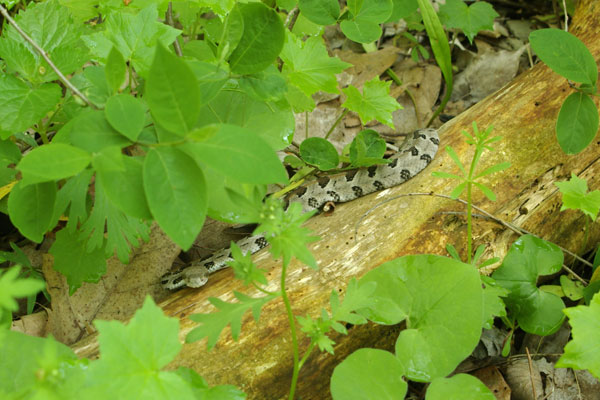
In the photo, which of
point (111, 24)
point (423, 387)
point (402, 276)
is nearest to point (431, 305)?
point (402, 276)

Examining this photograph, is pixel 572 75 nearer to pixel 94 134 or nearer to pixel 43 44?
pixel 94 134

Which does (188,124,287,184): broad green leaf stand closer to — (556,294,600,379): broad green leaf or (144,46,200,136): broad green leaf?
(144,46,200,136): broad green leaf

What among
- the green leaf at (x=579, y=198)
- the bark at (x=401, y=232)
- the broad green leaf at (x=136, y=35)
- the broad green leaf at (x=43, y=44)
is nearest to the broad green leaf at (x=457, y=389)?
the bark at (x=401, y=232)

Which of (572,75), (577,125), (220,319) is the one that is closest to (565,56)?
(572,75)

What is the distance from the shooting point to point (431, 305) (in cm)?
296

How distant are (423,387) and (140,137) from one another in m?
2.46

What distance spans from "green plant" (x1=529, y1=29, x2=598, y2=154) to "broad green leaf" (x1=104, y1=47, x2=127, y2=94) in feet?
8.94

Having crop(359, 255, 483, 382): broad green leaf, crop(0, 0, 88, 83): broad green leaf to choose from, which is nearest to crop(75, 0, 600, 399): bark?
crop(359, 255, 483, 382): broad green leaf

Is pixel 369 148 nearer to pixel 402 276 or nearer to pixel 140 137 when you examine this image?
pixel 402 276

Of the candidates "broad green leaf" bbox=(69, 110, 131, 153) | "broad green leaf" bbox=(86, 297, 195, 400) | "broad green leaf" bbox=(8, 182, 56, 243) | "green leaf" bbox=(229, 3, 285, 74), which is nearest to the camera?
"broad green leaf" bbox=(86, 297, 195, 400)

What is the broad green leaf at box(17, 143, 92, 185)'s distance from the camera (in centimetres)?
202

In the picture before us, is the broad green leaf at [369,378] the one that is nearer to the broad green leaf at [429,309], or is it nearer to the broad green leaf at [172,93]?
the broad green leaf at [429,309]

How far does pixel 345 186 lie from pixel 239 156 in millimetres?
2868

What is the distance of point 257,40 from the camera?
251 centimetres
